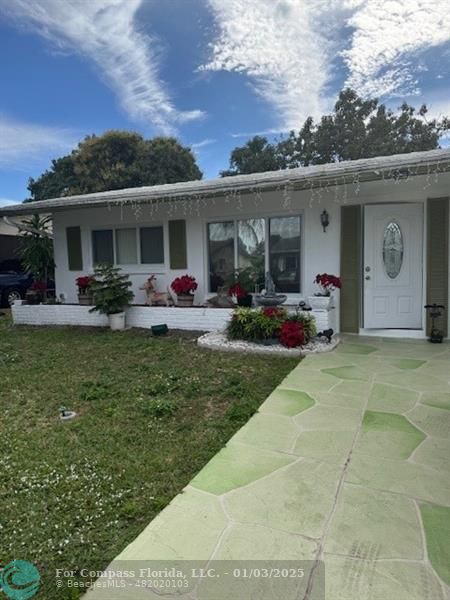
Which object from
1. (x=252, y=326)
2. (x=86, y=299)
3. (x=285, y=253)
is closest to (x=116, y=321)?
(x=86, y=299)

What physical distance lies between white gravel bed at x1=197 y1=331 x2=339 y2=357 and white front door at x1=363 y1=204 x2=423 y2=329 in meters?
0.98

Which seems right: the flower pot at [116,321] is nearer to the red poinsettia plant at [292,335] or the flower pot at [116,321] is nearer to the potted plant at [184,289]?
the potted plant at [184,289]

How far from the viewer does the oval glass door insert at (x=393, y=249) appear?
5.92m

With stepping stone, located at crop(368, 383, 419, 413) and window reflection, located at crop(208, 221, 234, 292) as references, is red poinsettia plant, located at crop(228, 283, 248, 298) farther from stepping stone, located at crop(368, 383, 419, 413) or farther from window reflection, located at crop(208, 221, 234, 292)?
stepping stone, located at crop(368, 383, 419, 413)

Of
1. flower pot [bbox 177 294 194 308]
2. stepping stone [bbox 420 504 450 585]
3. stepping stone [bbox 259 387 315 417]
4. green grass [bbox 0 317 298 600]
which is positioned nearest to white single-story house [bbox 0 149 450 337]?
flower pot [bbox 177 294 194 308]

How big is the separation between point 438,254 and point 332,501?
4.83 metres

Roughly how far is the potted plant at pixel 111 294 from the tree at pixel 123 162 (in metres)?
15.6

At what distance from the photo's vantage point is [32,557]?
1.67 metres

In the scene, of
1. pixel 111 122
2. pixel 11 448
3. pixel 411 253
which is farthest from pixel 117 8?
pixel 111 122

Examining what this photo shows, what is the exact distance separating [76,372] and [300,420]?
2.90 m

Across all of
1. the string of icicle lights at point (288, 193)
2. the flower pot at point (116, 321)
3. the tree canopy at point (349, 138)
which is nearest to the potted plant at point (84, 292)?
the flower pot at point (116, 321)

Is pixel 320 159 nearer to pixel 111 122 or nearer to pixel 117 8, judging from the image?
pixel 111 122

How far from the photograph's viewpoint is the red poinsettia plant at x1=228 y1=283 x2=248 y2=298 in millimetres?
6539

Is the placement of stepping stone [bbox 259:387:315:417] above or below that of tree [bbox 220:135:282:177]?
below
